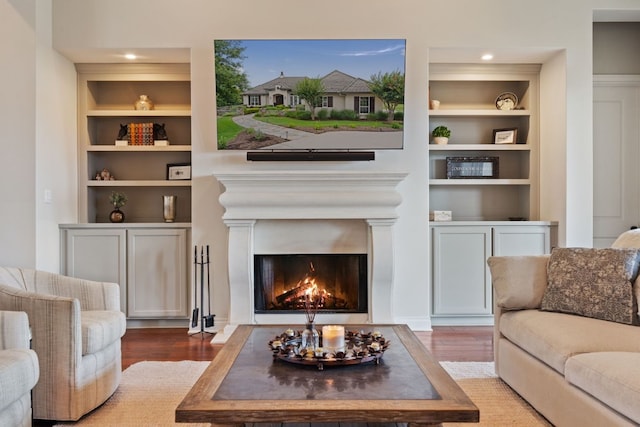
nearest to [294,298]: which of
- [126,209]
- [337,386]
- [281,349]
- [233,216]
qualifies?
[233,216]

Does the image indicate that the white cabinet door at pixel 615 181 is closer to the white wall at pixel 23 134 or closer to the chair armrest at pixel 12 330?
the chair armrest at pixel 12 330

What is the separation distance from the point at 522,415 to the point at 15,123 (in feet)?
13.3

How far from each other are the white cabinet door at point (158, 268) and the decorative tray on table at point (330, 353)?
228 centimetres

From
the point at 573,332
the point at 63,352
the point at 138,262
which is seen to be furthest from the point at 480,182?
the point at 63,352

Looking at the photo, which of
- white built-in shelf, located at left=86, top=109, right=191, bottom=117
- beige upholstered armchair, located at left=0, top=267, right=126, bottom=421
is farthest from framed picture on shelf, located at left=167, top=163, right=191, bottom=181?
beige upholstered armchair, located at left=0, top=267, right=126, bottom=421

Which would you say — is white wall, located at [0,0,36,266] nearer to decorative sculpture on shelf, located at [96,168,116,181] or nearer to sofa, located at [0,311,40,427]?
decorative sculpture on shelf, located at [96,168,116,181]

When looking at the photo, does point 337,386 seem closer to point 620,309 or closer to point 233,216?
point 620,309

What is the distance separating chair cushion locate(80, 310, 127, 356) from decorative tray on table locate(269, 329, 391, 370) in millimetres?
921

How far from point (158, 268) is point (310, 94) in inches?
78.1

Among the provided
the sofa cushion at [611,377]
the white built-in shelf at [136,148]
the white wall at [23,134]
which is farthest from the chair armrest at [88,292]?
the sofa cushion at [611,377]

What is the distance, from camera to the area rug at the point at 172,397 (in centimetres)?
255

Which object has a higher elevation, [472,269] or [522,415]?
[472,269]

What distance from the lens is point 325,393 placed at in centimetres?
190

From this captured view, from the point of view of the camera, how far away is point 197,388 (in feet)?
6.33
